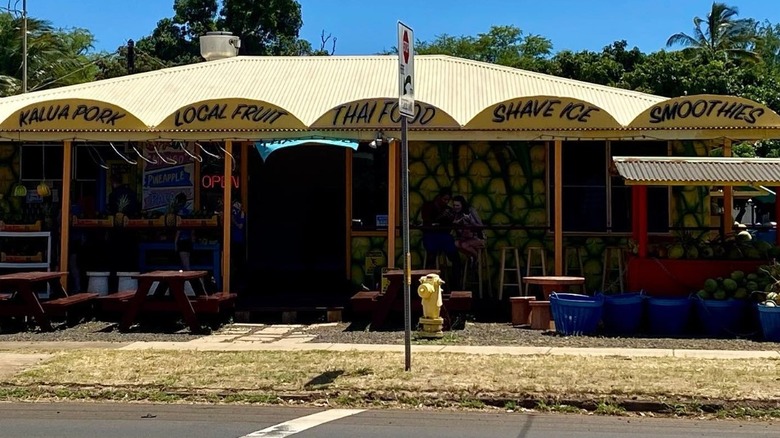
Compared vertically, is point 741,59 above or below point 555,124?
above

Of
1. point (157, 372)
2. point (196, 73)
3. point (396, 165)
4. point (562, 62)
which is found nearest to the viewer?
point (157, 372)

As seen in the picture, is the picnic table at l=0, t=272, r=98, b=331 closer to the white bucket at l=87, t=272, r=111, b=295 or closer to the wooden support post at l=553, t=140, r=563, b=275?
the white bucket at l=87, t=272, r=111, b=295

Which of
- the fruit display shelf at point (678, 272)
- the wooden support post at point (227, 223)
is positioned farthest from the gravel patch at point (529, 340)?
the wooden support post at point (227, 223)

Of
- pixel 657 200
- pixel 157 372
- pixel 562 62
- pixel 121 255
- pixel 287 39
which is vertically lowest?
pixel 157 372

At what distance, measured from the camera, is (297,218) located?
54.0ft

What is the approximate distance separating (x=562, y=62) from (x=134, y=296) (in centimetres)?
3067

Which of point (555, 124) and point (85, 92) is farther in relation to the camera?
point (85, 92)

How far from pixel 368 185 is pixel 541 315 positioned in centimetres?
468

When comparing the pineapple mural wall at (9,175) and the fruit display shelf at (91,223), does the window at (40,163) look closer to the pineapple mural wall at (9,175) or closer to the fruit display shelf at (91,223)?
the pineapple mural wall at (9,175)

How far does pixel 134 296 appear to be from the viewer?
1290cm

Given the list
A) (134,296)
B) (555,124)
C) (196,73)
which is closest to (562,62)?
(196,73)

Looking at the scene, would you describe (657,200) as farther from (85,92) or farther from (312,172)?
(85,92)

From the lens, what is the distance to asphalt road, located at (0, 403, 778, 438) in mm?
7137

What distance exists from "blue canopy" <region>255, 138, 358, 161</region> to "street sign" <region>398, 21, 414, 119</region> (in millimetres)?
4928
